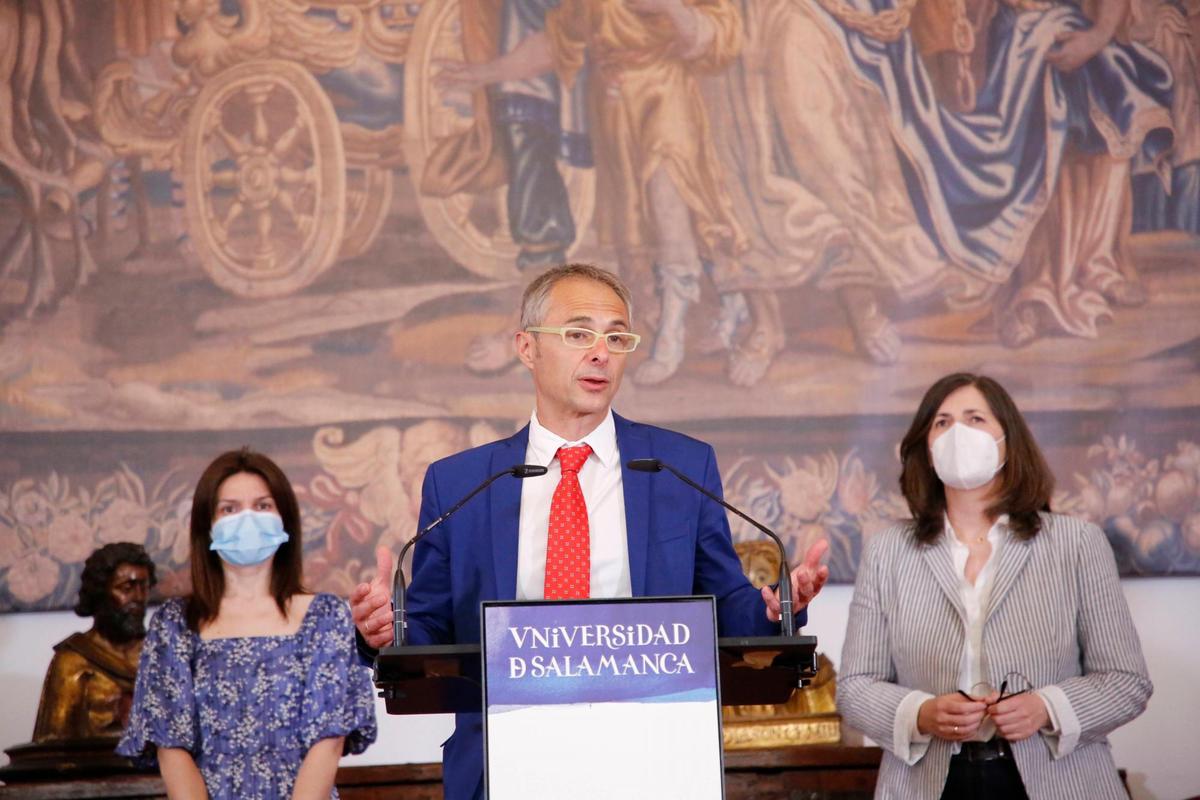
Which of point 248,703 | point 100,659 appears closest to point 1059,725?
point 248,703

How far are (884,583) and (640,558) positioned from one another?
1.26 meters

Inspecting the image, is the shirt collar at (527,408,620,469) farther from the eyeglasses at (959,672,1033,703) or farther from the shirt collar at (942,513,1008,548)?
the shirt collar at (942,513,1008,548)

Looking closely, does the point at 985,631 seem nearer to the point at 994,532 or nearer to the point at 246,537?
the point at 994,532

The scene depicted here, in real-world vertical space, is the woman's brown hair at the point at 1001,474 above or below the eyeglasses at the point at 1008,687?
above

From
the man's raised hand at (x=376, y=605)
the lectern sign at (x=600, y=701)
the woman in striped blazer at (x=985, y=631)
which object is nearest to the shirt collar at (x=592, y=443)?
the man's raised hand at (x=376, y=605)

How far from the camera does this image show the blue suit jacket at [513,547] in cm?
275

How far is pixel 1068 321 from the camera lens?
553 centimetres

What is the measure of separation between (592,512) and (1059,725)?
4.52ft

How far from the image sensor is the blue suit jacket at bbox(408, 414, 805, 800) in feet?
9.03

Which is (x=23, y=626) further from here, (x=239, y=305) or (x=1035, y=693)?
(x=1035, y=693)

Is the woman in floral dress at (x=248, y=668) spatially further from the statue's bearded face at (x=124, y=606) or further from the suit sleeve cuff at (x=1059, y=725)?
the suit sleeve cuff at (x=1059, y=725)

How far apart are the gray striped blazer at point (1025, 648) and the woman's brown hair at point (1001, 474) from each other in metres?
0.06

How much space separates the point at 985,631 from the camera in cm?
361

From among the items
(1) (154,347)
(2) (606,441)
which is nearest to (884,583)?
(2) (606,441)
